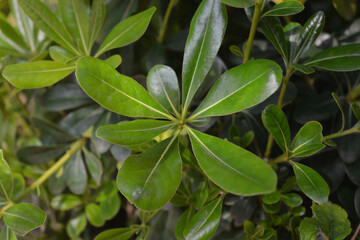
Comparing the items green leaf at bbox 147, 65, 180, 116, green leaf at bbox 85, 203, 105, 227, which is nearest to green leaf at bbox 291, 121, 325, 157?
green leaf at bbox 147, 65, 180, 116

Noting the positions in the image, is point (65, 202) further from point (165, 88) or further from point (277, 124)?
point (277, 124)

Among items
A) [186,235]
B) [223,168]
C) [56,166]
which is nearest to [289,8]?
[223,168]

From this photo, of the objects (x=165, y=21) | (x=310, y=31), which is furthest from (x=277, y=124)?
(x=165, y=21)

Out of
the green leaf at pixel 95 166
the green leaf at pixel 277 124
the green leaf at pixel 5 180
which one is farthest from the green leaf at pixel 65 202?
the green leaf at pixel 277 124

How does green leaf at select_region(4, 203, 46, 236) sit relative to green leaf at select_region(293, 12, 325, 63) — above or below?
below

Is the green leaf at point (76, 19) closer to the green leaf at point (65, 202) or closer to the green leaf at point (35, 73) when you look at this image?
the green leaf at point (35, 73)

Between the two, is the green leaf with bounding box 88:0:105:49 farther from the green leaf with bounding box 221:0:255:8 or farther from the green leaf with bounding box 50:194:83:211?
the green leaf with bounding box 50:194:83:211
